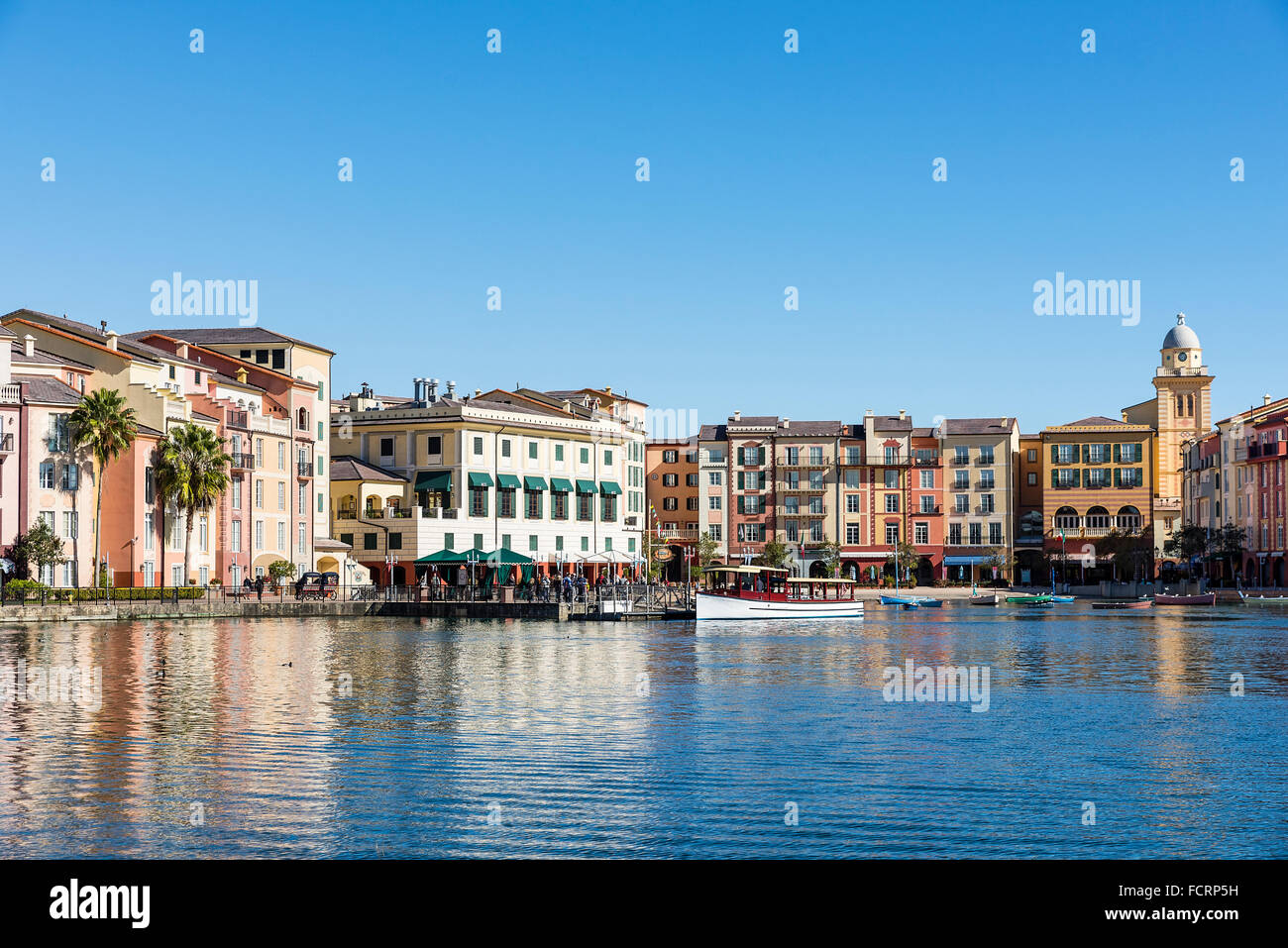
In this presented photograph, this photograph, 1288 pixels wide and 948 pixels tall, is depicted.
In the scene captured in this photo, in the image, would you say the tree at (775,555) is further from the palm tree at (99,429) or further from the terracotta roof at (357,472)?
the palm tree at (99,429)

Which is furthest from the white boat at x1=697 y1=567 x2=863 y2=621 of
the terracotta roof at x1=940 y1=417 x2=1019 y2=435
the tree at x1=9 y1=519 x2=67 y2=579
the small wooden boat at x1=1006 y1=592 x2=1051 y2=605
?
the terracotta roof at x1=940 y1=417 x2=1019 y2=435

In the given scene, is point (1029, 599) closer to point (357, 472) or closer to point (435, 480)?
point (435, 480)

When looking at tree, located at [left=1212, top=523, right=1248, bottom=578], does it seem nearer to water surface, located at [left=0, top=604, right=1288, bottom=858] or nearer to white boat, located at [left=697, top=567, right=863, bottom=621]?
white boat, located at [left=697, top=567, right=863, bottom=621]

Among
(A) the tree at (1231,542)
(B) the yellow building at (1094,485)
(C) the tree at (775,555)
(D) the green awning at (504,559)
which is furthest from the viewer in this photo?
(B) the yellow building at (1094,485)

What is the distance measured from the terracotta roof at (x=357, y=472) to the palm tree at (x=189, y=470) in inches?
839

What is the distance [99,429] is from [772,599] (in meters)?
37.7

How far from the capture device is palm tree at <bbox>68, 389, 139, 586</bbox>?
2709 inches

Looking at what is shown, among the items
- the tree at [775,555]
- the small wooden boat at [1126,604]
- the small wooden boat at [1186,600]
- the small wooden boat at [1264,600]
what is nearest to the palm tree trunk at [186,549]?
the tree at [775,555]

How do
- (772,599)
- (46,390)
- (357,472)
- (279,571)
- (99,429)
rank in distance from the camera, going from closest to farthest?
(99,429) < (46,390) < (772,599) < (279,571) < (357,472)

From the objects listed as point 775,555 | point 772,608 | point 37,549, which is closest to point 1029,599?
point 775,555

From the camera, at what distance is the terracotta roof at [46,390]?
68.5 m

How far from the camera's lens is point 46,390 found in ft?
228

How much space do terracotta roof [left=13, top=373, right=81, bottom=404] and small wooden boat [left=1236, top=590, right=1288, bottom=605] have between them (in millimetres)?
80148
